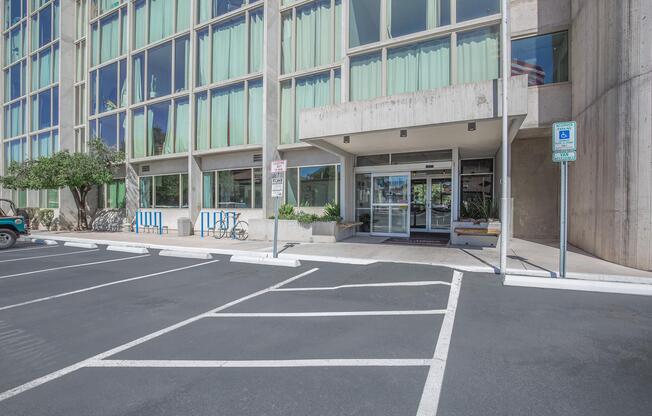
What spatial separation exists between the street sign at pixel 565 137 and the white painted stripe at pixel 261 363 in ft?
18.7

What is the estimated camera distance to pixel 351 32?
12.6 meters

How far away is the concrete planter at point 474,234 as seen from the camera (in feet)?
34.3

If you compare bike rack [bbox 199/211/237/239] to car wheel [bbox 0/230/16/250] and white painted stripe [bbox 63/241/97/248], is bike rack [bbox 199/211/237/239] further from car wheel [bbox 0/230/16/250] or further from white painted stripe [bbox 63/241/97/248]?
car wheel [bbox 0/230/16/250]

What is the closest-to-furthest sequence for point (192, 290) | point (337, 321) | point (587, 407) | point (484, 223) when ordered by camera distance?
point (587, 407) < point (337, 321) < point (192, 290) < point (484, 223)

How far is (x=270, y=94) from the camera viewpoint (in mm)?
14508

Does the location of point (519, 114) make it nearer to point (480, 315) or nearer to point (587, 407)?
→ point (480, 315)

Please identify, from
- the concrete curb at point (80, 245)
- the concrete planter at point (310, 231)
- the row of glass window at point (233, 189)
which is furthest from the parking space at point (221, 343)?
the row of glass window at point (233, 189)

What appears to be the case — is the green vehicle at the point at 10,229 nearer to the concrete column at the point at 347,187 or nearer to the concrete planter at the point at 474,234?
the concrete column at the point at 347,187

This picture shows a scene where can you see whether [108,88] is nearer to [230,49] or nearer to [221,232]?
[230,49]

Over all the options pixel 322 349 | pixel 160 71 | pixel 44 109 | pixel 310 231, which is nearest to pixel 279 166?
pixel 310 231

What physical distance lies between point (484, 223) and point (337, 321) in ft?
26.4

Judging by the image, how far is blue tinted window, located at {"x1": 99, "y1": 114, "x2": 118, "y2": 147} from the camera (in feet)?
65.3

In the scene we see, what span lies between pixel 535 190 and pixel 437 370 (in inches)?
482

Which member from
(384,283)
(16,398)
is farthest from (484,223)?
(16,398)
